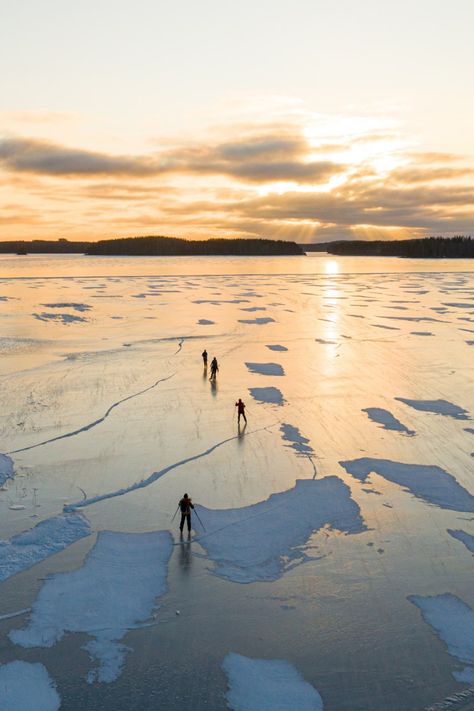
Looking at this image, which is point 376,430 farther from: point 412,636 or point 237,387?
point 412,636

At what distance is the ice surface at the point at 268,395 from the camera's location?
19.8 m

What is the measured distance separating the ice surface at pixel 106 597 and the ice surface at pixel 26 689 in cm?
45

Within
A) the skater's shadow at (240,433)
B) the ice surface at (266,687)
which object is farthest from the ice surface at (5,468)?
the ice surface at (266,687)

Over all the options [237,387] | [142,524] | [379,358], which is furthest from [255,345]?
[142,524]

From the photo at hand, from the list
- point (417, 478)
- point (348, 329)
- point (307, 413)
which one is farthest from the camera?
point (348, 329)

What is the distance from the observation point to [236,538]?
34.8ft

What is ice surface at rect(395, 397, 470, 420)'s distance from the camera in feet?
59.4

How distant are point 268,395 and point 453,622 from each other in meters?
12.6

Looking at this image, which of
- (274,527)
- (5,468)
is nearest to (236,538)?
(274,527)

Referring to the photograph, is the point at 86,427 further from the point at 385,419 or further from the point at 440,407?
the point at 440,407

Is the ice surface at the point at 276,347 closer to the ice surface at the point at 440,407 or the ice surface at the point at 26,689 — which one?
the ice surface at the point at 440,407

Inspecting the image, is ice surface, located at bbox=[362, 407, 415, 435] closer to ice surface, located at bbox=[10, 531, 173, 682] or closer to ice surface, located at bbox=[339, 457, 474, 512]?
ice surface, located at bbox=[339, 457, 474, 512]

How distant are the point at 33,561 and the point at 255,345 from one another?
72.6 feet

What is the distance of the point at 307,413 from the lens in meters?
18.3
